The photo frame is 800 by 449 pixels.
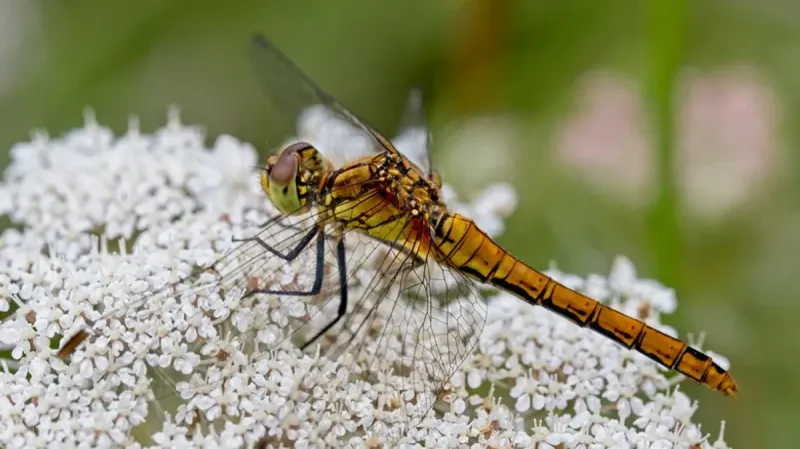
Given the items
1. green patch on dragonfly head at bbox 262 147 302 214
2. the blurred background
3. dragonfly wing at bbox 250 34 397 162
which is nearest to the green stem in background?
the blurred background

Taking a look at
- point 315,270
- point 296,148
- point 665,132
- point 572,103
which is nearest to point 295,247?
point 315,270

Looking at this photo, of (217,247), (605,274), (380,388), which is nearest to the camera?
(380,388)

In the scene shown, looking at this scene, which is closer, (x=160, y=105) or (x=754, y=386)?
(x=754, y=386)

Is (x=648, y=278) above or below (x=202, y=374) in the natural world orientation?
above

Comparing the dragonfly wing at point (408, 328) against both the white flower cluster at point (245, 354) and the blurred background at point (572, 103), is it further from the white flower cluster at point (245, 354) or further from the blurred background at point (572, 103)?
the blurred background at point (572, 103)

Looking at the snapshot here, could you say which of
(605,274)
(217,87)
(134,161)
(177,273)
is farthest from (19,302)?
(217,87)

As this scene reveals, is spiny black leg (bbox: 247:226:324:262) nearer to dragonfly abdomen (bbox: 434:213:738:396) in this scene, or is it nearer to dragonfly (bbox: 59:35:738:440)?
dragonfly (bbox: 59:35:738:440)

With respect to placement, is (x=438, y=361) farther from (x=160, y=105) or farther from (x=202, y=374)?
(x=160, y=105)
